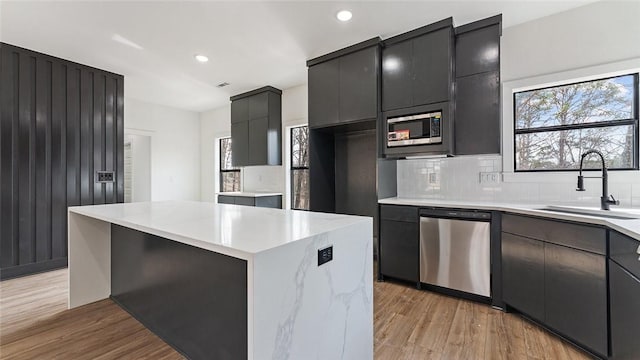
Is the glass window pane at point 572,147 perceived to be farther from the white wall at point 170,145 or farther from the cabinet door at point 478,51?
the white wall at point 170,145

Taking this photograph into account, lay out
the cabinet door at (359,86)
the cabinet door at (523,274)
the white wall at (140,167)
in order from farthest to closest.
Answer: the white wall at (140,167)
the cabinet door at (359,86)
the cabinet door at (523,274)

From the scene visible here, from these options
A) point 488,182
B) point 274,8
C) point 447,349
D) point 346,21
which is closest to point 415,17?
point 346,21

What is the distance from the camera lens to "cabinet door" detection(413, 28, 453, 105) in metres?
2.63

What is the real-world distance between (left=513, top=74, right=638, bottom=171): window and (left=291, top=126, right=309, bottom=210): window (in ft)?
9.75

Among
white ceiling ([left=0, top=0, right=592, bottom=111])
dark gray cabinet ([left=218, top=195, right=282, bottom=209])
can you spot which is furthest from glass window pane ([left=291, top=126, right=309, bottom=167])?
white ceiling ([left=0, top=0, right=592, bottom=111])

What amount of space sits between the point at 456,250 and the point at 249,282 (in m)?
2.23

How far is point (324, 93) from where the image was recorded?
3414 millimetres

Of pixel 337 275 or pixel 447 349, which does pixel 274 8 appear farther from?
pixel 447 349

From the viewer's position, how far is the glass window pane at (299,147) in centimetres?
471

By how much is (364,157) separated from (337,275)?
2611 millimetres

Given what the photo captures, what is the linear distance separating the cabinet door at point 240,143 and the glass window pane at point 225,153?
1.04 metres

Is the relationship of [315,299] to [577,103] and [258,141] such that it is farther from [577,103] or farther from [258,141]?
[258,141]

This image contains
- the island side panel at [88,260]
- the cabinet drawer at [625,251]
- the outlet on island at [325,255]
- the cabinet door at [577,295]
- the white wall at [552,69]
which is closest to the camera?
the outlet on island at [325,255]

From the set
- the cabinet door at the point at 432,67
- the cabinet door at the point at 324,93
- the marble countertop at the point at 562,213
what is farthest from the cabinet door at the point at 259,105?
the marble countertop at the point at 562,213
